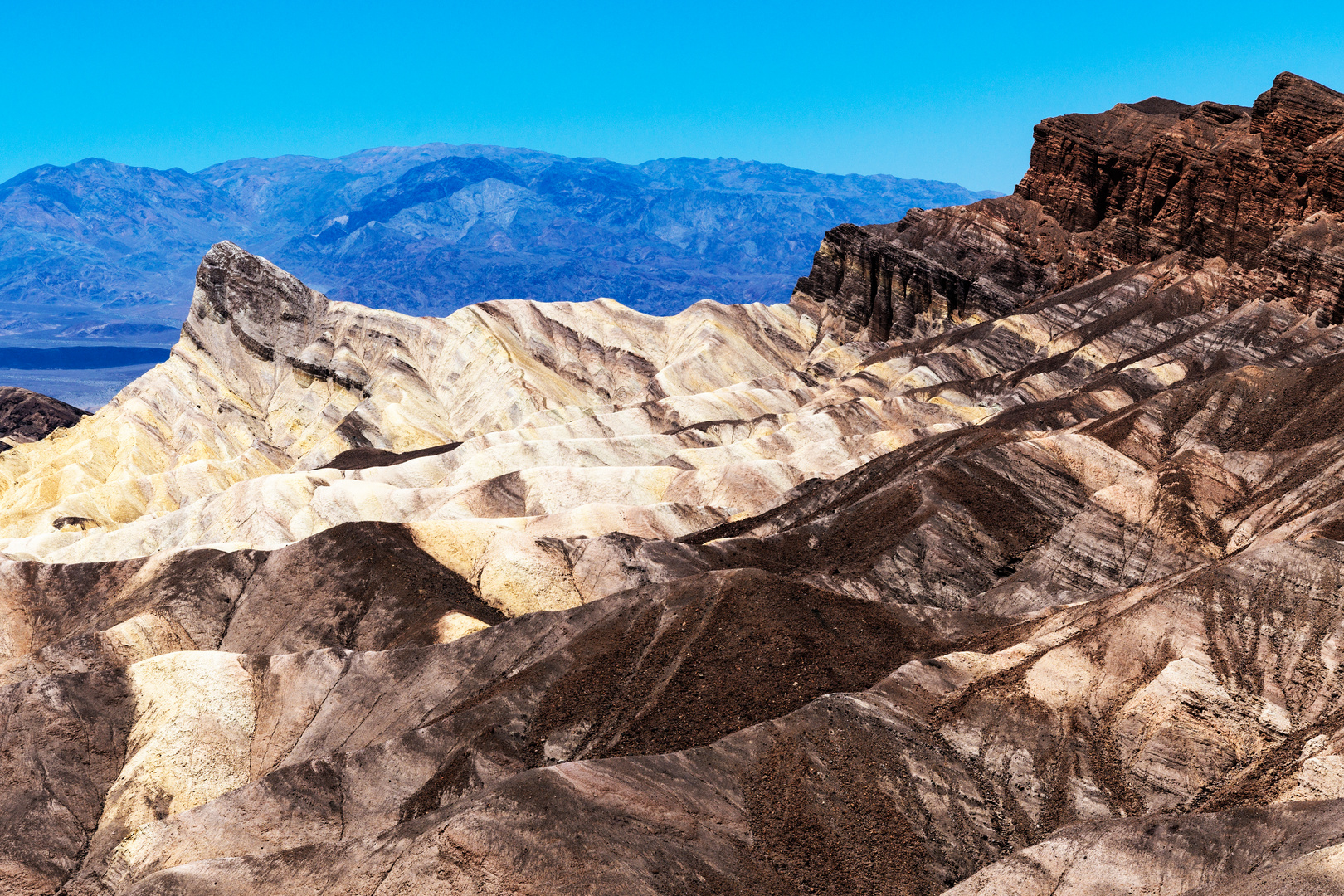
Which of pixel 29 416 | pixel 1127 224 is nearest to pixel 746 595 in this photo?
pixel 1127 224

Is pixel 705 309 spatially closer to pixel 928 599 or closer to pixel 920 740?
pixel 928 599

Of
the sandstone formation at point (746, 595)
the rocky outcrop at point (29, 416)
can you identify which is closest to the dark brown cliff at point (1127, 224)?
the sandstone formation at point (746, 595)

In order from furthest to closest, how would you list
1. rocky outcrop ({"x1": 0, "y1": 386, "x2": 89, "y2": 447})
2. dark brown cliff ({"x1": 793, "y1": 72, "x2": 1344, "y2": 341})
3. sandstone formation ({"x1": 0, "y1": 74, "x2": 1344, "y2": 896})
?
rocky outcrop ({"x1": 0, "y1": 386, "x2": 89, "y2": 447})
dark brown cliff ({"x1": 793, "y1": 72, "x2": 1344, "y2": 341})
sandstone formation ({"x1": 0, "y1": 74, "x2": 1344, "y2": 896})

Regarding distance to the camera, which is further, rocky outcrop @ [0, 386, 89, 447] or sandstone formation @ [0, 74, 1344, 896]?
rocky outcrop @ [0, 386, 89, 447]

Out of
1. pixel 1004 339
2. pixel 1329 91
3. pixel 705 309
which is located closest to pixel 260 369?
pixel 705 309

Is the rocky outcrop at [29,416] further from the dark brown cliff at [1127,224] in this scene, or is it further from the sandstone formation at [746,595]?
the dark brown cliff at [1127,224]

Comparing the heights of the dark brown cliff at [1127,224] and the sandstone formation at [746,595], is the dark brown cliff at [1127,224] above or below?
above

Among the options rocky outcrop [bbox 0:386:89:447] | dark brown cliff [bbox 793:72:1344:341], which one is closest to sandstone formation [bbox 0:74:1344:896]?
dark brown cliff [bbox 793:72:1344:341]

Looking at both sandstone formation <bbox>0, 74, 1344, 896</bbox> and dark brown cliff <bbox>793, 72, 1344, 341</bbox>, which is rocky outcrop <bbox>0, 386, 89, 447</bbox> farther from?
dark brown cliff <bbox>793, 72, 1344, 341</bbox>
